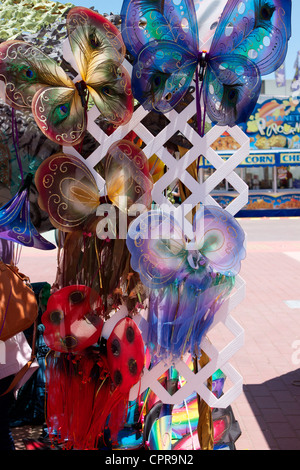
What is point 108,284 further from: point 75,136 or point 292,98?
point 292,98

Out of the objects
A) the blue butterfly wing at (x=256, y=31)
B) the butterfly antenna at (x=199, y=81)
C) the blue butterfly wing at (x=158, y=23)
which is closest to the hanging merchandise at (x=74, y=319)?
the butterfly antenna at (x=199, y=81)

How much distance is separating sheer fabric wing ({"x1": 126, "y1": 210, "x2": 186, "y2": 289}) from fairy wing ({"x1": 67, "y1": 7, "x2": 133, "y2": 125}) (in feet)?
1.43

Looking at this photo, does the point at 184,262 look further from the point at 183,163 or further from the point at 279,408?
the point at 279,408

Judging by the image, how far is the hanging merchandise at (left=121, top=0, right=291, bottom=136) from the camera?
1.80 metres

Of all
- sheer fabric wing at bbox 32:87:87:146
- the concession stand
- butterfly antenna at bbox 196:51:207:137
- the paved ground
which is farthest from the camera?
the concession stand

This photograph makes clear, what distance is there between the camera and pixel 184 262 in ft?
6.15

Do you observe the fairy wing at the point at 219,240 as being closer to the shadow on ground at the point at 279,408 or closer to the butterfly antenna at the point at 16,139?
the butterfly antenna at the point at 16,139

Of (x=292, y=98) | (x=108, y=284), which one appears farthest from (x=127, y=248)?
(x=292, y=98)

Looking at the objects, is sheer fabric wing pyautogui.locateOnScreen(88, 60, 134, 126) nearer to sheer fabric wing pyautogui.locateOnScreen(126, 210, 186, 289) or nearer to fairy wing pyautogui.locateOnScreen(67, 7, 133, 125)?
fairy wing pyautogui.locateOnScreen(67, 7, 133, 125)

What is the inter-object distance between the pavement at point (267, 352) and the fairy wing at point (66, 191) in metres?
1.60

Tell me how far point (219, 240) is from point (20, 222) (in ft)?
2.64

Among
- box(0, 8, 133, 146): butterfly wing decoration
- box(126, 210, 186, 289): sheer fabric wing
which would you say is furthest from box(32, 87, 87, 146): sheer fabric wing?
box(126, 210, 186, 289): sheer fabric wing
